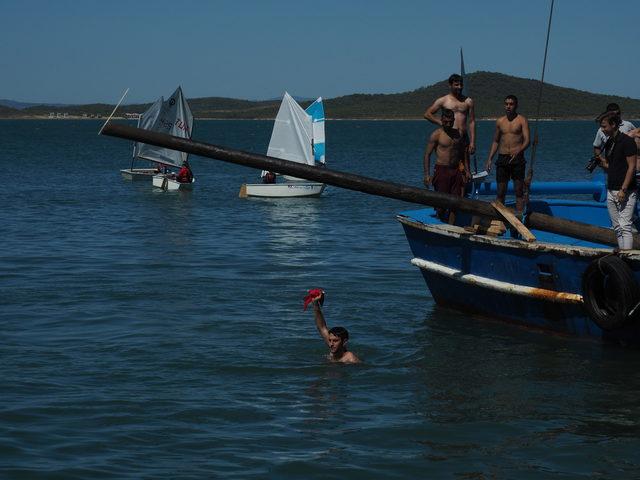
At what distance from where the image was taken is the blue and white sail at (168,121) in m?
43.2

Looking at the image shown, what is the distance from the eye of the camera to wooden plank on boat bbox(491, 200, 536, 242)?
506 inches

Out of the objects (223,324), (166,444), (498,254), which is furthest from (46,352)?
(498,254)

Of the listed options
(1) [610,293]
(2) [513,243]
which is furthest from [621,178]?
(2) [513,243]

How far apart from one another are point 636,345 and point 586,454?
3.12m

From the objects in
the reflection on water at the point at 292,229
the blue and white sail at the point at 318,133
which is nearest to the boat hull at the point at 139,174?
the blue and white sail at the point at 318,133

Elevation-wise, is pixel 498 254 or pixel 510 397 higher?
pixel 498 254

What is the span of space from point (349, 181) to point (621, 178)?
9.39ft

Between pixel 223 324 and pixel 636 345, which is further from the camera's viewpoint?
pixel 223 324

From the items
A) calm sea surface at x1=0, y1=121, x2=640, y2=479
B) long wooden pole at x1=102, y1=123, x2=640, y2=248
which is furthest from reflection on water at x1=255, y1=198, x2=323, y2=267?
long wooden pole at x1=102, y1=123, x2=640, y2=248

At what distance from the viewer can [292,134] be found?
38.9 m

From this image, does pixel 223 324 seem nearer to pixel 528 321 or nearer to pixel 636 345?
pixel 528 321

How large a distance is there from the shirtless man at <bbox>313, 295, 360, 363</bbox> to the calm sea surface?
0.23 metres

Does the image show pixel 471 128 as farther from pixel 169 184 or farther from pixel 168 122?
pixel 168 122

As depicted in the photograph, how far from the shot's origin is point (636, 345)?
503 inches
